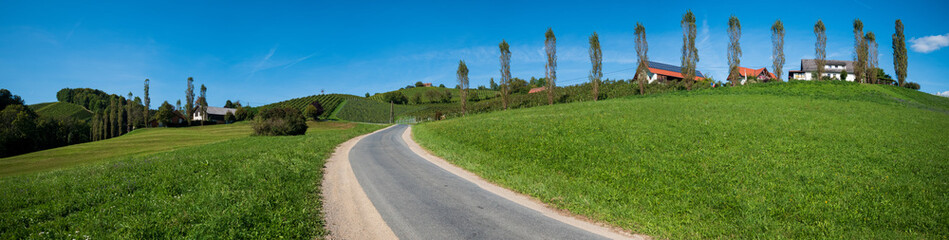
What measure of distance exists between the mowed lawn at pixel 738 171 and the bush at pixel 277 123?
2918cm

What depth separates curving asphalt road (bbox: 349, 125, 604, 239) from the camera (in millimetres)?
6363

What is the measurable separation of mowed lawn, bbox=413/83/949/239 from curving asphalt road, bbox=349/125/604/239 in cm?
121

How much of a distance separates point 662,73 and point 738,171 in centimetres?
8495

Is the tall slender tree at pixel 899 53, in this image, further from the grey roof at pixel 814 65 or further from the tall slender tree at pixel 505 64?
the tall slender tree at pixel 505 64

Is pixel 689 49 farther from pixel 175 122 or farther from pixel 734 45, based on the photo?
pixel 175 122

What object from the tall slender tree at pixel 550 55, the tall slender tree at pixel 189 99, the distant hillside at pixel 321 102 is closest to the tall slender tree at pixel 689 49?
the tall slender tree at pixel 550 55

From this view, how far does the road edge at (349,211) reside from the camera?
6473mm

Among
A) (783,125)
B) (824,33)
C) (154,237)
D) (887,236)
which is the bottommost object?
(887,236)

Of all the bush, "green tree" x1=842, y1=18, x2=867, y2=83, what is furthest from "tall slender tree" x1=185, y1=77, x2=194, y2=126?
"green tree" x1=842, y1=18, x2=867, y2=83

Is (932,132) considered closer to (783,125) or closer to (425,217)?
(783,125)

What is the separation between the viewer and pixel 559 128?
19.7m

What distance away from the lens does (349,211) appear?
7906 millimetres

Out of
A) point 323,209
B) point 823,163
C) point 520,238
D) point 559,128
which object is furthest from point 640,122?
point 323,209

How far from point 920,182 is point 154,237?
59.3 ft
